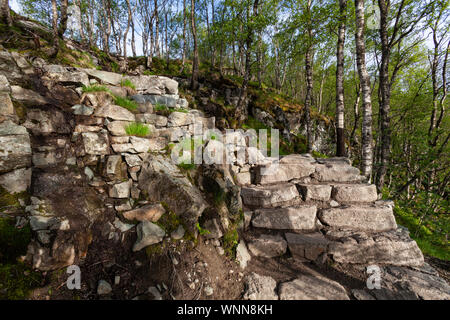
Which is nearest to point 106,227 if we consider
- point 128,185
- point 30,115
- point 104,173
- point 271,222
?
point 128,185

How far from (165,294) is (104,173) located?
2.59m

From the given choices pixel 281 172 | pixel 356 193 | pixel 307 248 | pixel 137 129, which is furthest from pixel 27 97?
pixel 356 193

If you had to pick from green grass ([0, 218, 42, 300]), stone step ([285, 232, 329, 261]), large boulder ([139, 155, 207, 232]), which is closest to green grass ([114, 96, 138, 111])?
large boulder ([139, 155, 207, 232])

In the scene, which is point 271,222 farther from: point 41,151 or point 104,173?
point 41,151

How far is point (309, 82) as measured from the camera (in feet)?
35.9

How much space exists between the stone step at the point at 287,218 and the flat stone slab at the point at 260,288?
51.0 inches

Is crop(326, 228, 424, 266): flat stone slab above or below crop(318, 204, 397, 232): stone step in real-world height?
below

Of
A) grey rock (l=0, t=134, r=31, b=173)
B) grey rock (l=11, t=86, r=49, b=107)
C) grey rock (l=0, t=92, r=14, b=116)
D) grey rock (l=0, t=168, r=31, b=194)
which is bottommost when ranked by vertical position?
grey rock (l=0, t=168, r=31, b=194)

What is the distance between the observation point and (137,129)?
3982 mm

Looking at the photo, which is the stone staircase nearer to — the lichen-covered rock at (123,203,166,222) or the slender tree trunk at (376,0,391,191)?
the lichen-covered rock at (123,203,166,222)

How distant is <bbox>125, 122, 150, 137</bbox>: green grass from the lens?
12.8ft

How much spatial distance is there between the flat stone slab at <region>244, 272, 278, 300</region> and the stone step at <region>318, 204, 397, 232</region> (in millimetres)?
2386

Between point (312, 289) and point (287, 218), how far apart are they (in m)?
1.54

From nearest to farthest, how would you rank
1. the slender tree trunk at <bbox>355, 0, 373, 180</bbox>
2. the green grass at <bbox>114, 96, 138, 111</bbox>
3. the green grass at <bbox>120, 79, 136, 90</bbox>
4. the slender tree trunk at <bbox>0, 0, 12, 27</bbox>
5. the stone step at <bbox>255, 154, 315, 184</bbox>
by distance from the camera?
1. the green grass at <bbox>114, 96, 138, 111</bbox>
2. the green grass at <bbox>120, 79, 136, 90</bbox>
3. the stone step at <bbox>255, 154, 315, 184</bbox>
4. the slender tree trunk at <bbox>0, 0, 12, 27</bbox>
5. the slender tree trunk at <bbox>355, 0, 373, 180</bbox>
